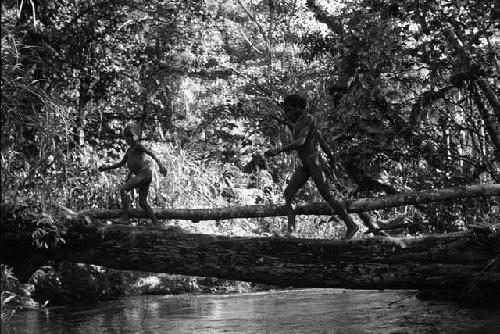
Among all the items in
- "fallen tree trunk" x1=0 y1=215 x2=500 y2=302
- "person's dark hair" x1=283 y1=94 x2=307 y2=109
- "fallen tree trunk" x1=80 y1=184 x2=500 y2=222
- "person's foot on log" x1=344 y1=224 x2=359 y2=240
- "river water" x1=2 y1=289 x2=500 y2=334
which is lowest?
"river water" x1=2 y1=289 x2=500 y2=334

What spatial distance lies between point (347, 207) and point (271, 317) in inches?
81.5

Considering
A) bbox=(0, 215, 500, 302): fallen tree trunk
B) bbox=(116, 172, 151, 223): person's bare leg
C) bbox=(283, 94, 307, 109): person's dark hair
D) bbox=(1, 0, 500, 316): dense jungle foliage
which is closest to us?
bbox=(1, 0, 500, 316): dense jungle foliage

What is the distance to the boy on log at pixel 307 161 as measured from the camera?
7320 millimetres

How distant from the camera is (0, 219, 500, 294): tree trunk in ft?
21.6

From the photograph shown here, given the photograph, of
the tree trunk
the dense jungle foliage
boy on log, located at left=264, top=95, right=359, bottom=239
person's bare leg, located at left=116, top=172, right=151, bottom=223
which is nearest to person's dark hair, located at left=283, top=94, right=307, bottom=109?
boy on log, located at left=264, top=95, right=359, bottom=239

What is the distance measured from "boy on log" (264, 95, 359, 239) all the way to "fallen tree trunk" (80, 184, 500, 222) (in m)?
0.41

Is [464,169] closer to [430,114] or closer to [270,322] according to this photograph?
[430,114]

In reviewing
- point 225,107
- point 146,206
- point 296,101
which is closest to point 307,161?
point 296,101

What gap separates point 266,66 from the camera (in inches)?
789

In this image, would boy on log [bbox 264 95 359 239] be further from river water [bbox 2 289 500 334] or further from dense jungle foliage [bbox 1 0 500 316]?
river water [bbox 2 289 500 334]

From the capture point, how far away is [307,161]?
24.5 ft

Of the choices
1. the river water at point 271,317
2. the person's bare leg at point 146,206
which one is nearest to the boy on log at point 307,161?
the river water at point 271,317

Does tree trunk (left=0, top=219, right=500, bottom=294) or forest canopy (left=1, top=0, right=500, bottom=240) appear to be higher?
forest canopy (left=1, top=0, right=500, bottom=240)

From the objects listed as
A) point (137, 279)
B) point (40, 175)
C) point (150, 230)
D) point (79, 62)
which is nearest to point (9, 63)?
point (40, 175)
